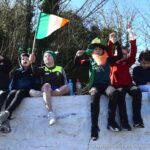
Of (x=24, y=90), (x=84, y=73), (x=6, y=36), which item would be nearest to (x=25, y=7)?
(x=6, y=36)

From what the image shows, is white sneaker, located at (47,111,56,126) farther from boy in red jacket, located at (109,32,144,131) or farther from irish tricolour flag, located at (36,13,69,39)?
irish tricolour flag, located at (36,13,69,39)

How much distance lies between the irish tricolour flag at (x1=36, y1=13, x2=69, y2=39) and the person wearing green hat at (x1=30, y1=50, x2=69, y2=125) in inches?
18.2

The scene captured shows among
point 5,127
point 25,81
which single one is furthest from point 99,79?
point 5,127

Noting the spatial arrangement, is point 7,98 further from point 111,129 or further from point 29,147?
point 111,129

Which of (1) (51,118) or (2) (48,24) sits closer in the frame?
(1) (51,118)

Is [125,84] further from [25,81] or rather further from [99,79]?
[25,81]

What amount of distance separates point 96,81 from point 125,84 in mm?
468

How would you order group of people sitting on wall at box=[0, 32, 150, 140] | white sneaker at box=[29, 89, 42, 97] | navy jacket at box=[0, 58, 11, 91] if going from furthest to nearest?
navy jacket at box=[0, 58, 11, 91] → white sneaker at box=[29, 89, 42, 97] → group of people sitting on wall at box=[0, 32, 150, 140]

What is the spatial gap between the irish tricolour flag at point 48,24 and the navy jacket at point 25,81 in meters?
0.77

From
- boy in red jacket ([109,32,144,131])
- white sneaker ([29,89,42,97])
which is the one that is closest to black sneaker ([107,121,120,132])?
boy in red jacket ([109,32,144,131])

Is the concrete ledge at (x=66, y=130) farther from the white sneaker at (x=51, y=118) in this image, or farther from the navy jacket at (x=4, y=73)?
the navy jacket at (x=4, y=73)

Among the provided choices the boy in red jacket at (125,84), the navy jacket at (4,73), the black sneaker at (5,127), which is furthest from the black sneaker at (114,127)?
the navy jacket at (4,73)

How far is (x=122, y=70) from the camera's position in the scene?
748 cm

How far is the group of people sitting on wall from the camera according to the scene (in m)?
7.12
